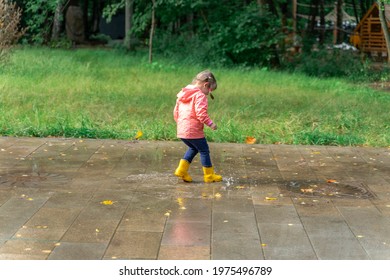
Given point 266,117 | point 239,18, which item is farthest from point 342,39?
point 266,117

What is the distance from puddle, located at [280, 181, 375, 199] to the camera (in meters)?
7.77

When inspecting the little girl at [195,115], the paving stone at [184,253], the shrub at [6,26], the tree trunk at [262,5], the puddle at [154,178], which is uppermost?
the tree trunk at [262,5]

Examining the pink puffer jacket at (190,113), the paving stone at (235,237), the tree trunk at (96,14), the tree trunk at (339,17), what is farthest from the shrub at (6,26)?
the tree trunk at (96,14)

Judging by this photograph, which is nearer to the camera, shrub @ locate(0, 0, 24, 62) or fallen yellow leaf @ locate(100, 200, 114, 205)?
fallen yellow leaf @ locate(100, 200, 114, 205)

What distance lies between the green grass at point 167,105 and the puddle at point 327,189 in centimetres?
287

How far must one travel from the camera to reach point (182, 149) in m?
10.4

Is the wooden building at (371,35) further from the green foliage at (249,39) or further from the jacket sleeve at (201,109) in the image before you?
the jacket sleeve at (201,109)

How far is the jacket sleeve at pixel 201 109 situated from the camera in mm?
7867

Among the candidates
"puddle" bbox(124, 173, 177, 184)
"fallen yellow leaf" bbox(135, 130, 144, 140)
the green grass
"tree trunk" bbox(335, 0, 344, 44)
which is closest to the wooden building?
"tree trunk" bbox(335, 0, 344, 44)

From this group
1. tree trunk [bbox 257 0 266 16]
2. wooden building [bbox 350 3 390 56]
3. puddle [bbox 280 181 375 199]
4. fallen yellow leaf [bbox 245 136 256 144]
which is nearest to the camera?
puddle [bbox 280 181 375 199]

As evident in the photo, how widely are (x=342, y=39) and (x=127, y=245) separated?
39.5 meters

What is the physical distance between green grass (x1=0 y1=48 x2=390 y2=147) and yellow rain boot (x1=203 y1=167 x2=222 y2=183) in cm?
293

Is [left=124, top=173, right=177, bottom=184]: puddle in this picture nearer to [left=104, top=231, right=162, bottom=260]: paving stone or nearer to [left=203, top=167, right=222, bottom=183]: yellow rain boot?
[left=203, top=167, right=222, bottom=183]: yellow rain boot

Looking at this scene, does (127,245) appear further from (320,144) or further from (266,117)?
(266,117)
